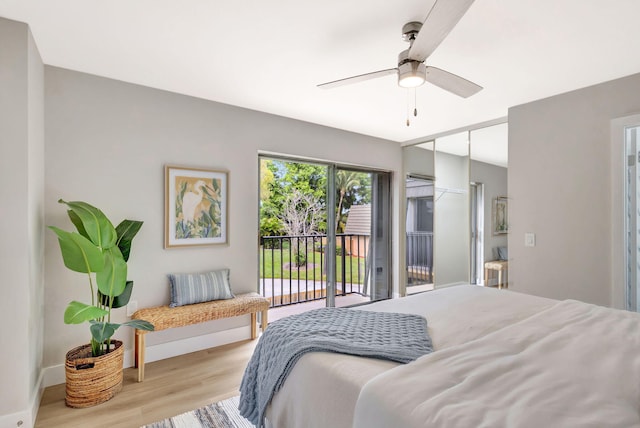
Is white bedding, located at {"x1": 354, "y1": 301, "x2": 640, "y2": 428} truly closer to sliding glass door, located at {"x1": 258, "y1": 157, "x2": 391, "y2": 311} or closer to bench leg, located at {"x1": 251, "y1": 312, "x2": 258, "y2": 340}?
bench leg, located at {"x1": 251, "y1": 312, "x2": 258, "y2": 340}

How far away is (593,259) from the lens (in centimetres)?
267

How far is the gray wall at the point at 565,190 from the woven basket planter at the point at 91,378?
3610 mm

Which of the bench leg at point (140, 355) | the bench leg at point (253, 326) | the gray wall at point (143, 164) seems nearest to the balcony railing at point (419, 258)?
the gray wall at point (143, 164)

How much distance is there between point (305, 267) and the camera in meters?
4.78

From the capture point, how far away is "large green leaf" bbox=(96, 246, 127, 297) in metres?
2.17

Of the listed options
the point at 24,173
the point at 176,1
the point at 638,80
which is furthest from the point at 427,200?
the point at 24,173

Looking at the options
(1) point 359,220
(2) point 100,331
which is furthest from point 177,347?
(1) point 359,220

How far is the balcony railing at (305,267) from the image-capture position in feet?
14.8

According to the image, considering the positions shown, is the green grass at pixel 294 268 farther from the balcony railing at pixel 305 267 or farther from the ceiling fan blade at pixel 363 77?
the ceiling fan blade at pixel 363 77

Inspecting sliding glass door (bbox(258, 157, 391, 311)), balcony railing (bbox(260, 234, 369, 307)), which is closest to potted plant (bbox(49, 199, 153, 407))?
sliding glass door (bbox(258, 157, 391, 311))

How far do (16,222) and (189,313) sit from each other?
132 cm

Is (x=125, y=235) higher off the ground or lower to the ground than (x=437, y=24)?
lower

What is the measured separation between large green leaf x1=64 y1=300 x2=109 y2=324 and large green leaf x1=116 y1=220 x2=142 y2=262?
17.6 inches

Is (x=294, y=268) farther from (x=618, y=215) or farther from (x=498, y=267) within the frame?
(x=618, y=215)
